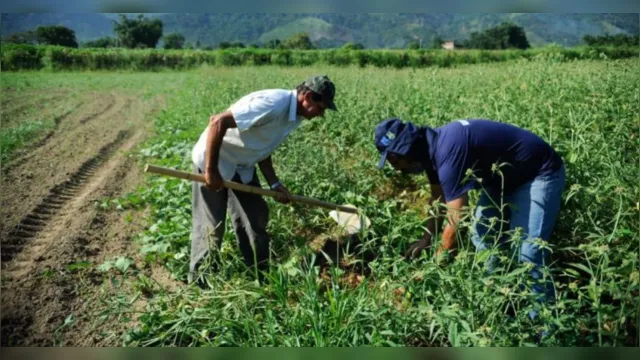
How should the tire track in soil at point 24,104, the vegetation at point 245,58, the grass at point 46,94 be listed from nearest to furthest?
the grass at point 46,94, the tire track in soil at point 24,104, the vegetation at point 245,58

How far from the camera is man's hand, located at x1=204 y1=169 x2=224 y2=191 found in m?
2.98

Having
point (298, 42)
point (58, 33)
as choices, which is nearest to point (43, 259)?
point (58, 33)

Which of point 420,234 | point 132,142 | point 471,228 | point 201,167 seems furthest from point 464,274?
point 132,142

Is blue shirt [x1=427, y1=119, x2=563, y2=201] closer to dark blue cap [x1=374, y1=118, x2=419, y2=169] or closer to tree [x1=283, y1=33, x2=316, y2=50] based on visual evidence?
dark blue cap [x1=374, y1=118, x2=419, y2=169]

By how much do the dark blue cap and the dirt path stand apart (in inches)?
69.8

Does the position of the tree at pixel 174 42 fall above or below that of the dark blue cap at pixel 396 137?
above

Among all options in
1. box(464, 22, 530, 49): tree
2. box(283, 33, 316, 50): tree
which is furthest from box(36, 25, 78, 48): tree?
box(283, 33, 316, 50): tree

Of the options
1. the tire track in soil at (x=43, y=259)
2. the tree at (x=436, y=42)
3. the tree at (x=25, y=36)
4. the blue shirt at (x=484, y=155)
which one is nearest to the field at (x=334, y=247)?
the tire track in soil at (x=43, y=259)

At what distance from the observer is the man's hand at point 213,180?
9.78 feet

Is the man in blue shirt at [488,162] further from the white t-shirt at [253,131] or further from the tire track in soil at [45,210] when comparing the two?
the tire track in soil at [45,210]

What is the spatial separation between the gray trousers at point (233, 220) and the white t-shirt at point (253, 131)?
0.11 metres

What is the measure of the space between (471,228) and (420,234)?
1428 millimetres

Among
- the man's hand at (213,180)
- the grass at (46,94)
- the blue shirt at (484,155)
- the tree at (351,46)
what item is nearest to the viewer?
the blue shirt at (484,155)

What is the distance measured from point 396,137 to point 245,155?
111cm
